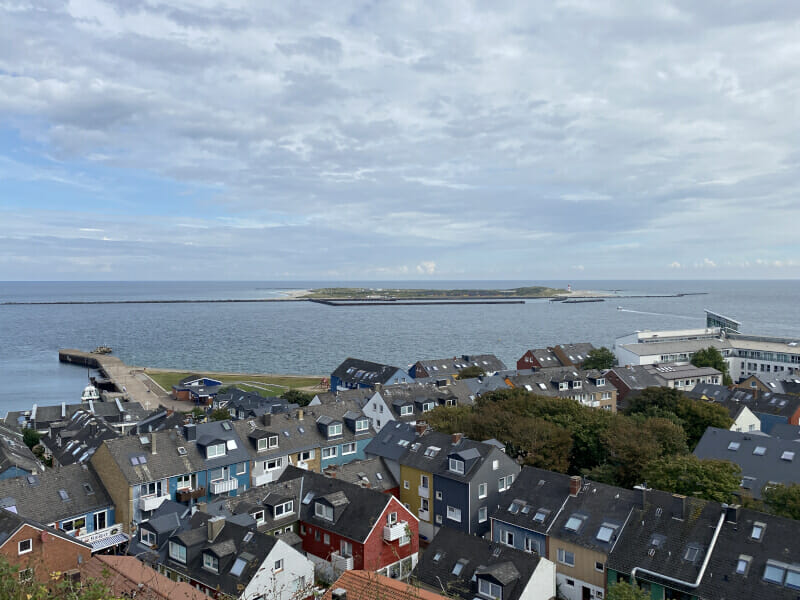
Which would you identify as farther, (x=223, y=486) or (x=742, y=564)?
(x=223, y=486)

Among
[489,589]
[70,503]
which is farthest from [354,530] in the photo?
[70,503]

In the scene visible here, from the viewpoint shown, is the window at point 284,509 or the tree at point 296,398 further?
the tree at point 296,398

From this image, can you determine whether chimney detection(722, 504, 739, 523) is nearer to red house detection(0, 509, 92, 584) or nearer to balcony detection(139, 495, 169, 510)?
red house detection(0, 509, 92, 584)

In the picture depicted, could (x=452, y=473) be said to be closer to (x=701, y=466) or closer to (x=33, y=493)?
(x=701, y=466)

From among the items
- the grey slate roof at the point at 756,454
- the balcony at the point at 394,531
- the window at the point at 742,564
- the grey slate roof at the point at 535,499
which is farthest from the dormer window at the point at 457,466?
the grey slate roof at the point at 756,454

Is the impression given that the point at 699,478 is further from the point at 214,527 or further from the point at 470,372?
the point at 470,372

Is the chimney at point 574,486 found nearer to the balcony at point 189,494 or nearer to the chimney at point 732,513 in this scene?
the chimney at point 732,513

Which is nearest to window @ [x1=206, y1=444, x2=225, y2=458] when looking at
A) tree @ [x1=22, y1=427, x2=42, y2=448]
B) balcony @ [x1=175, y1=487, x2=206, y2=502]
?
balcony @ [x1=175, y1=487, x2=206, y2=502]
